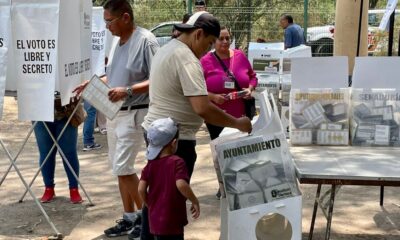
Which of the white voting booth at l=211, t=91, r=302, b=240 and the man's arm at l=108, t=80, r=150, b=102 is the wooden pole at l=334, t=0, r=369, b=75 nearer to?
the man's arm at l=108, t=80, r=150, b=102

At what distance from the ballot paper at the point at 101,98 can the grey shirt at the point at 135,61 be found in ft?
0.41

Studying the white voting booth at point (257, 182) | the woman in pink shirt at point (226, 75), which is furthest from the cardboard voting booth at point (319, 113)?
the woman in pink shirt at point (226, 75)

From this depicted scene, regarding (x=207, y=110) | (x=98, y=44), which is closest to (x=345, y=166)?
(x=207, y=110)

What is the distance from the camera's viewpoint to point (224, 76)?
5391 mm

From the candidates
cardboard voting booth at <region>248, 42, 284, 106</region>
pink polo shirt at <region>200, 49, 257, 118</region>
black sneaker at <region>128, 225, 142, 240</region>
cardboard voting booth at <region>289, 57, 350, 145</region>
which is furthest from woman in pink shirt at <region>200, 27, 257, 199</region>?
cardboard voting booth at <region>248, 42, 284, 106</region>

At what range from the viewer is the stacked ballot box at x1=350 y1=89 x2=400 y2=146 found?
423cm

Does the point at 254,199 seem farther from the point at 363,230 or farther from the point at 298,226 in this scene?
the point at 363,230

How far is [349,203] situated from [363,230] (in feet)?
2.35

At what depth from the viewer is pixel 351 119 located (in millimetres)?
4297

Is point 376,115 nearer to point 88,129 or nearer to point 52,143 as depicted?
point 52,143

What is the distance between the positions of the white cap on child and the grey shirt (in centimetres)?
108

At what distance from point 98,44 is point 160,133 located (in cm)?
535

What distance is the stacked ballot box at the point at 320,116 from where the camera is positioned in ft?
13.9

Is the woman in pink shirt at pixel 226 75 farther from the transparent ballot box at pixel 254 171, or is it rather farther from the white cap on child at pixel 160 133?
the white cap on child at pixel 160 133
